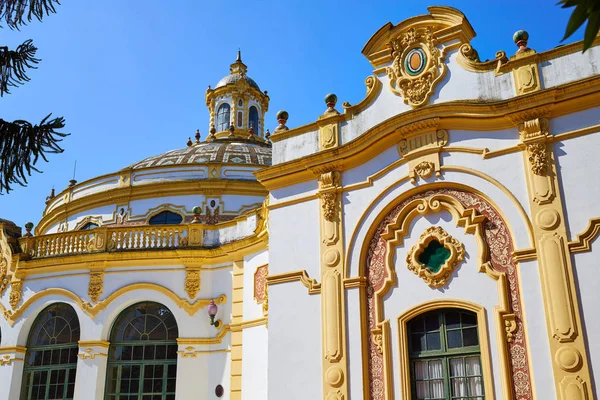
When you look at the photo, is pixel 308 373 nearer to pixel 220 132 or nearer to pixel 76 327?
pixel 76 327

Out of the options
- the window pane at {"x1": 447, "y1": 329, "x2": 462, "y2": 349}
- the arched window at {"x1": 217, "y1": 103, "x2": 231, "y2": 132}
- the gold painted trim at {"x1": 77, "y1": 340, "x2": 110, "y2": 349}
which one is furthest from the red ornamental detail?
the arched window at {"x1": 217, "y1": 103, "x2": 231, "y2": 132}

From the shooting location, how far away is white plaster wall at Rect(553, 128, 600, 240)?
10.8 metres

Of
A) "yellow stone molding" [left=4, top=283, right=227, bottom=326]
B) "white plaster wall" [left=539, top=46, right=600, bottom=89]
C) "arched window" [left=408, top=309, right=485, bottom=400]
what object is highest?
"white plaster wall" [left=539, top=46, right=600, bottom=89]

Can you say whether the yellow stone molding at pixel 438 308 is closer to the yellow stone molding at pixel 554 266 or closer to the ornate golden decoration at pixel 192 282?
the yellow stone molding at pixel 554 266

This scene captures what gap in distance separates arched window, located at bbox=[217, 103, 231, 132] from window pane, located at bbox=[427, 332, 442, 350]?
21.7 meters

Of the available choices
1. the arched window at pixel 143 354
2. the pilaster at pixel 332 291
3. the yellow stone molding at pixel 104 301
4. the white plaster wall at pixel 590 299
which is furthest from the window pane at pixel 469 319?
the arched window at pixel 143 354

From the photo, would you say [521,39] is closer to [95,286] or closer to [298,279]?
[298,279]

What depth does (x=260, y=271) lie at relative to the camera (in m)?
16.7

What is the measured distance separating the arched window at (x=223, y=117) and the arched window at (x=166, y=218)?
941 centimetres

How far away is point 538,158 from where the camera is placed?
37.4 ft

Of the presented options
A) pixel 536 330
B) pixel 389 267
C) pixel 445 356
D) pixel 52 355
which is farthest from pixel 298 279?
pixel 52 355

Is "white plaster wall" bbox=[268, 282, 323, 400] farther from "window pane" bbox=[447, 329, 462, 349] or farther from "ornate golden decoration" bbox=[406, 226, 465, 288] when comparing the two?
"window pane" bbox=[447, 329, 462, 349]

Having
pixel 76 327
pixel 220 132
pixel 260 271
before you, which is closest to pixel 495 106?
pixel 260 271

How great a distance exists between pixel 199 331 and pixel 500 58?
33.5ft
